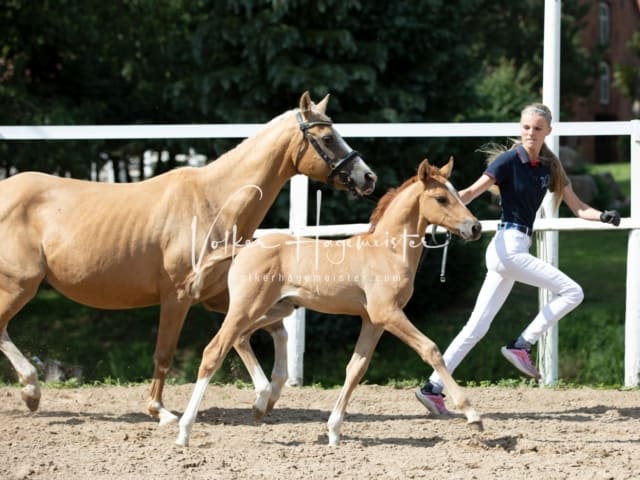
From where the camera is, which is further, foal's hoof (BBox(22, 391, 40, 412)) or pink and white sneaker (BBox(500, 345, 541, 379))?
foal's hoof (BBox(22, 391, 40, 412))

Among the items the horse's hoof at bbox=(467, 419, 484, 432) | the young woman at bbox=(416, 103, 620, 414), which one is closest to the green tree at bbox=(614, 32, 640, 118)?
the young woman at bbox=(416, 103, 620, 414)

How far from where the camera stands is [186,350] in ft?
44.0

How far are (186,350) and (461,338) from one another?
25.1ft

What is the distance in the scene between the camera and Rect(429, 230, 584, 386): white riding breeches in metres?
6.07

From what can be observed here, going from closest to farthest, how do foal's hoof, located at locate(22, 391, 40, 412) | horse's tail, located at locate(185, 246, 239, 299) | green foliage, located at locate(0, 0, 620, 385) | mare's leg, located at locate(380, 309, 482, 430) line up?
mare's leg, located at locate(380, 309, 482, 430), horse's tail, located at locate(185, 246, 239, 299), foal's hoof, located at locate(22, 391, 40, 412), green foliage, located at locate(0, 0, 620, 385)

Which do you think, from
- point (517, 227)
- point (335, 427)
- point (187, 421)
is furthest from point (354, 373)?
point (517, 227)

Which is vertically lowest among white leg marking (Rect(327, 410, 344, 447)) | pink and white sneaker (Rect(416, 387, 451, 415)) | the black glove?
pink and white sneaker (Rect(416, 387, 451, 415))

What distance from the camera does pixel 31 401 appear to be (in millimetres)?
6316

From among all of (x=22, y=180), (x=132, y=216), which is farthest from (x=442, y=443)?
Result: (x=22, y=180)

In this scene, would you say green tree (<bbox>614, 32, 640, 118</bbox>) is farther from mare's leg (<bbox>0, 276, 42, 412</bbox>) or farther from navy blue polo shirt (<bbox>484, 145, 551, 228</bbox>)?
mare's leg (<bbox>0, 276, 42, 412</bbox>)

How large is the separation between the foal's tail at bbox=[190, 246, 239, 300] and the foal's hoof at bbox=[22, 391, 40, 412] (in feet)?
4.18

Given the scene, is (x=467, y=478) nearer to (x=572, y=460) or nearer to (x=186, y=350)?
(x=572, y=460)

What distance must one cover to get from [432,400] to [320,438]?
96 cm

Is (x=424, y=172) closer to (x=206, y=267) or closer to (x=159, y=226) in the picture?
(x=206, y=267)
